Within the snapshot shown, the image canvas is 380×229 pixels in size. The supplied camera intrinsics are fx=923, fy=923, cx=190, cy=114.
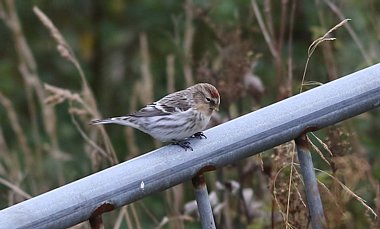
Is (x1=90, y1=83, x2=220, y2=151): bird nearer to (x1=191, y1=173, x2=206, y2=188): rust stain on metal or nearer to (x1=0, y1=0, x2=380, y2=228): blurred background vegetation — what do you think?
(x1=0, y1=0, x2=380, y2=228): blurred background vegetation

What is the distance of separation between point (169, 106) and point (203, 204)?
5.57 feet

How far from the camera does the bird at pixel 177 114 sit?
10.4ft

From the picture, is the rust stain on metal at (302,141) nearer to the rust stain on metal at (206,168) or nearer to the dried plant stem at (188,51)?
the rust stain on metal at (206,168)

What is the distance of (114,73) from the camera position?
5738 mm

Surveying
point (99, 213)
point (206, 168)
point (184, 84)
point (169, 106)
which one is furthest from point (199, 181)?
point (184, 84)

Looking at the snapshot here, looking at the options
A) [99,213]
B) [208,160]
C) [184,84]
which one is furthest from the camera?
[184,84]

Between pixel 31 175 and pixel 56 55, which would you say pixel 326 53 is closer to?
pixel 31 175

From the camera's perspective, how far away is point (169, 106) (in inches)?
135

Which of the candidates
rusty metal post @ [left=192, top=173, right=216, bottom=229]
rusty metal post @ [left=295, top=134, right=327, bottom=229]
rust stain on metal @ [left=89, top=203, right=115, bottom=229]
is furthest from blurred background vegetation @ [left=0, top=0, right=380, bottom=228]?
rust stain on metal @ [left=89, top=203, right=115, bottom=229]

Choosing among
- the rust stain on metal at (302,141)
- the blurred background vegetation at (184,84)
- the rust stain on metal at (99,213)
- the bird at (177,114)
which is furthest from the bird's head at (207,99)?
the rust stain on metal at (99,213)

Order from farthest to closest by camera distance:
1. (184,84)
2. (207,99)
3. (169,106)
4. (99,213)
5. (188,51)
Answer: (184,84), (188,51), (169,106), (207,99), (99,213)

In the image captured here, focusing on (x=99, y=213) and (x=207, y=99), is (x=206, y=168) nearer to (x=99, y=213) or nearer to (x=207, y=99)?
(x=99, y=213)

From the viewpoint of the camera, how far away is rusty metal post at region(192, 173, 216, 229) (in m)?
1.72

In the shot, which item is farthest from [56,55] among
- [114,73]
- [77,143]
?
[77,143]
